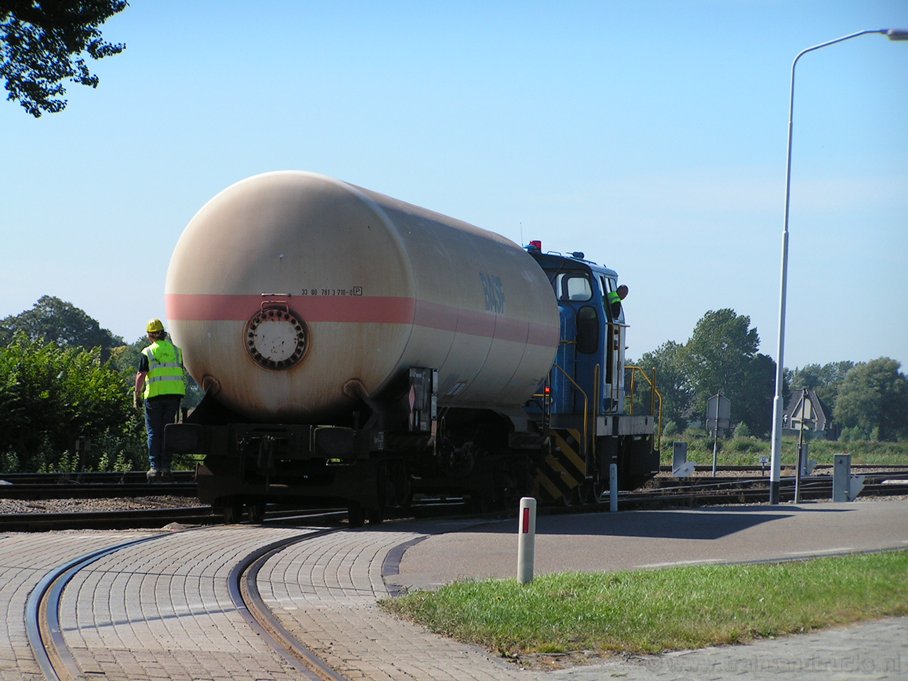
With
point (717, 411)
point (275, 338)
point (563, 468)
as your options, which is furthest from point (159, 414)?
point (717, 411)

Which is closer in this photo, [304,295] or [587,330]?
[304,295]

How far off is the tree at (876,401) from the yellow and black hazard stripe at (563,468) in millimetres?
97606

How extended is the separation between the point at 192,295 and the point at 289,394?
63.3 inches

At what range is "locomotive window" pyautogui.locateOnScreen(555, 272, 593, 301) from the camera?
2080cm

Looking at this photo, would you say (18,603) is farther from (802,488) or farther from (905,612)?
(802,488)

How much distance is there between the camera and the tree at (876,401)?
114 meters

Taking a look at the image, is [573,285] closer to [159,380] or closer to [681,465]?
[159,380]

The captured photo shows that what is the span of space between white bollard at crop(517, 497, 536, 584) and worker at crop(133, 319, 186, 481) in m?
7.35

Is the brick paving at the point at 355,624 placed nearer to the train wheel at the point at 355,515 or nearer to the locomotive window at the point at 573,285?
the train wheel at the point at 355,515

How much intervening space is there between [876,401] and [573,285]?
101 metres

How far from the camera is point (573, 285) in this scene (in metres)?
20.8

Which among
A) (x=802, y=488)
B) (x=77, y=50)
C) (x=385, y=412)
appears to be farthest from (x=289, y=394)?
(x=802, y=488)

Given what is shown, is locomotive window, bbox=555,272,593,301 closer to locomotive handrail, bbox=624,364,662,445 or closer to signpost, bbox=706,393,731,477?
locomotive handrail, bbox=624,364,662,445

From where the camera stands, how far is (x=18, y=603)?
9.02 metres
